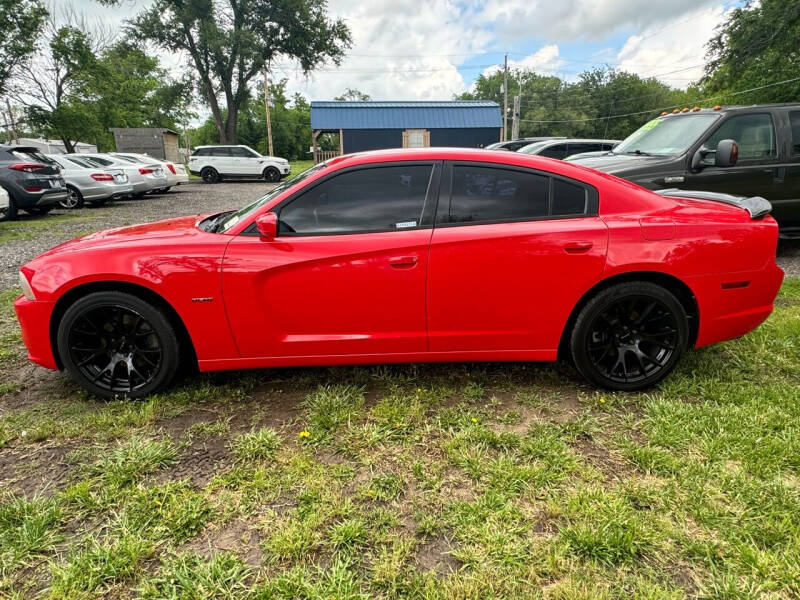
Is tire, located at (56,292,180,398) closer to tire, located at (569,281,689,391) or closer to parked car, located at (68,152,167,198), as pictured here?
tire, located at (569,281,689,391)

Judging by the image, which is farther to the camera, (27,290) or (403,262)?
(27,290)

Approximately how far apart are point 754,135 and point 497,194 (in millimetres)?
4696

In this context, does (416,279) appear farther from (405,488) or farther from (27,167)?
(27,167)

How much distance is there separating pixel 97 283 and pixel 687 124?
6.51 meters

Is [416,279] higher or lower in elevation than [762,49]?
lower

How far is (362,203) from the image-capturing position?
2951 millimetres

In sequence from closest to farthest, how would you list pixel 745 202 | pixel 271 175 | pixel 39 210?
pixel 745 202, pixel 39 210, pixel 271 175

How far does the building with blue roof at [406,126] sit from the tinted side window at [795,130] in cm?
2565

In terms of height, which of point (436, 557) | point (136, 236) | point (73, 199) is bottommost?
point (436, 557)

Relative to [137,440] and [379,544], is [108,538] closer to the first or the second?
[137,440]

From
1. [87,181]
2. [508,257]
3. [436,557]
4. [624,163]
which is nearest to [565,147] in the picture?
[624,163]

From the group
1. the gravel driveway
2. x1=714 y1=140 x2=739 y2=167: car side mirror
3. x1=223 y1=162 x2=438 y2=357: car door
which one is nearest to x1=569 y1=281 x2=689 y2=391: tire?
x1=223 y1=162 x2=438 y2=357: car door

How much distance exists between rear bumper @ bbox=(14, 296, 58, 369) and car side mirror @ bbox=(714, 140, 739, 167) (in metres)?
6.08

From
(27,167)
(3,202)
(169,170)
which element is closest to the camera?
(3,202)
